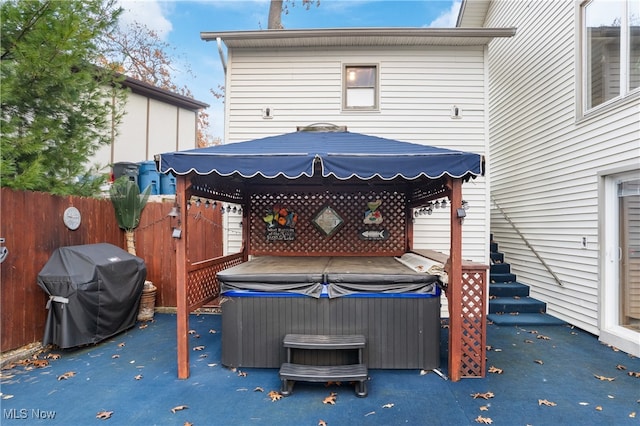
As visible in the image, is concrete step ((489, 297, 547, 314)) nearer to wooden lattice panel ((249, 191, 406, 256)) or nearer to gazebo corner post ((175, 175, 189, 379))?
wooden lattice panel ((249, 191, 406, 256))

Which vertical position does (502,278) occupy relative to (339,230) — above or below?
below

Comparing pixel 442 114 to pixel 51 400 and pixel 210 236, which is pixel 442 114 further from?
pixel 51 400

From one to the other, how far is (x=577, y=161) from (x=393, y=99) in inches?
115

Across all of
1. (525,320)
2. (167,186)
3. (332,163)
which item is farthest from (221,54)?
(525,320)

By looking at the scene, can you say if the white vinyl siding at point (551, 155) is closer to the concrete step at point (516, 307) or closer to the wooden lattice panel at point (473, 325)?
the concrete step at point (516, 307)

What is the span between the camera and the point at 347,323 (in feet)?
11.5

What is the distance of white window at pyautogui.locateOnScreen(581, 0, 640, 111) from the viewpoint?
13.4 ft

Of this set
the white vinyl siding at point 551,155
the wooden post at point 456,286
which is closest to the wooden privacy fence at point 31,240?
the wooden post at point 456,286

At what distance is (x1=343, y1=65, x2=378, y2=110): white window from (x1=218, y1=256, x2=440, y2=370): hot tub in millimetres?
3420

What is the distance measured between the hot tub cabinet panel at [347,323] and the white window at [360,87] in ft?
11.9

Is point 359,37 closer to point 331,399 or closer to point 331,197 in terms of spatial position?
point 331,197

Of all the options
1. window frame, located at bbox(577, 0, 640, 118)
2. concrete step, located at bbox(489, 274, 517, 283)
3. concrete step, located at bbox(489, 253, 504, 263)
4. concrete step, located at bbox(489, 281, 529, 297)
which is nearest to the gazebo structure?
concrete step, located at bbox(489, 281, 529, 297)

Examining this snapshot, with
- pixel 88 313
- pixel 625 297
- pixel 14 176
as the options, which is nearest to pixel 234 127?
pixel 14 176

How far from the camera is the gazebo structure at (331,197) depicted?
10.1 feet
